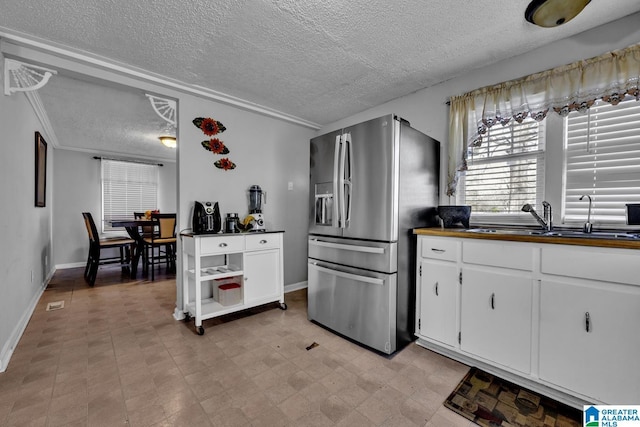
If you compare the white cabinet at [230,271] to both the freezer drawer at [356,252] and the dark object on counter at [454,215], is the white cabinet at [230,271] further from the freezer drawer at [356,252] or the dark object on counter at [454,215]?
the dark object on counter at [454,215]

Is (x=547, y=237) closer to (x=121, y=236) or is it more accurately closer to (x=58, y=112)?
(x=58, y=112)

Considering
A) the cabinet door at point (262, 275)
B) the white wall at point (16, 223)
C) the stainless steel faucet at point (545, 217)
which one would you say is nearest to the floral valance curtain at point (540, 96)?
the stainless steel faucet at point (545, 217)

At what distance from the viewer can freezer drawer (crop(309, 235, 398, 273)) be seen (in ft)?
6.77

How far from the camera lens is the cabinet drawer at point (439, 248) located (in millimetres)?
1982

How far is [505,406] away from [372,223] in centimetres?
136

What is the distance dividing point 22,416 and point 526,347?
115 inches

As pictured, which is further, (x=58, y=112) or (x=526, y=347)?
(x=58, y=112)

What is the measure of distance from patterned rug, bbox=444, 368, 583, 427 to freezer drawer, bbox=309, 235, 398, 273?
87 cm

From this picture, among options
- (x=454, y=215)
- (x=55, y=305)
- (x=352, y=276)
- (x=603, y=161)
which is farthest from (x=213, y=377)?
(x=603, y=161)

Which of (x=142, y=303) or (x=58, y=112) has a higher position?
(x=58, y=112)

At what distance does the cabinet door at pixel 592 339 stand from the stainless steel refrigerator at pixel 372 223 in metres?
0.91

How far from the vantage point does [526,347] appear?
1641 mm

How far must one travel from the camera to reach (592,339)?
1.43 meters

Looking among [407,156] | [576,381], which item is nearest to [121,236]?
[407,156]
